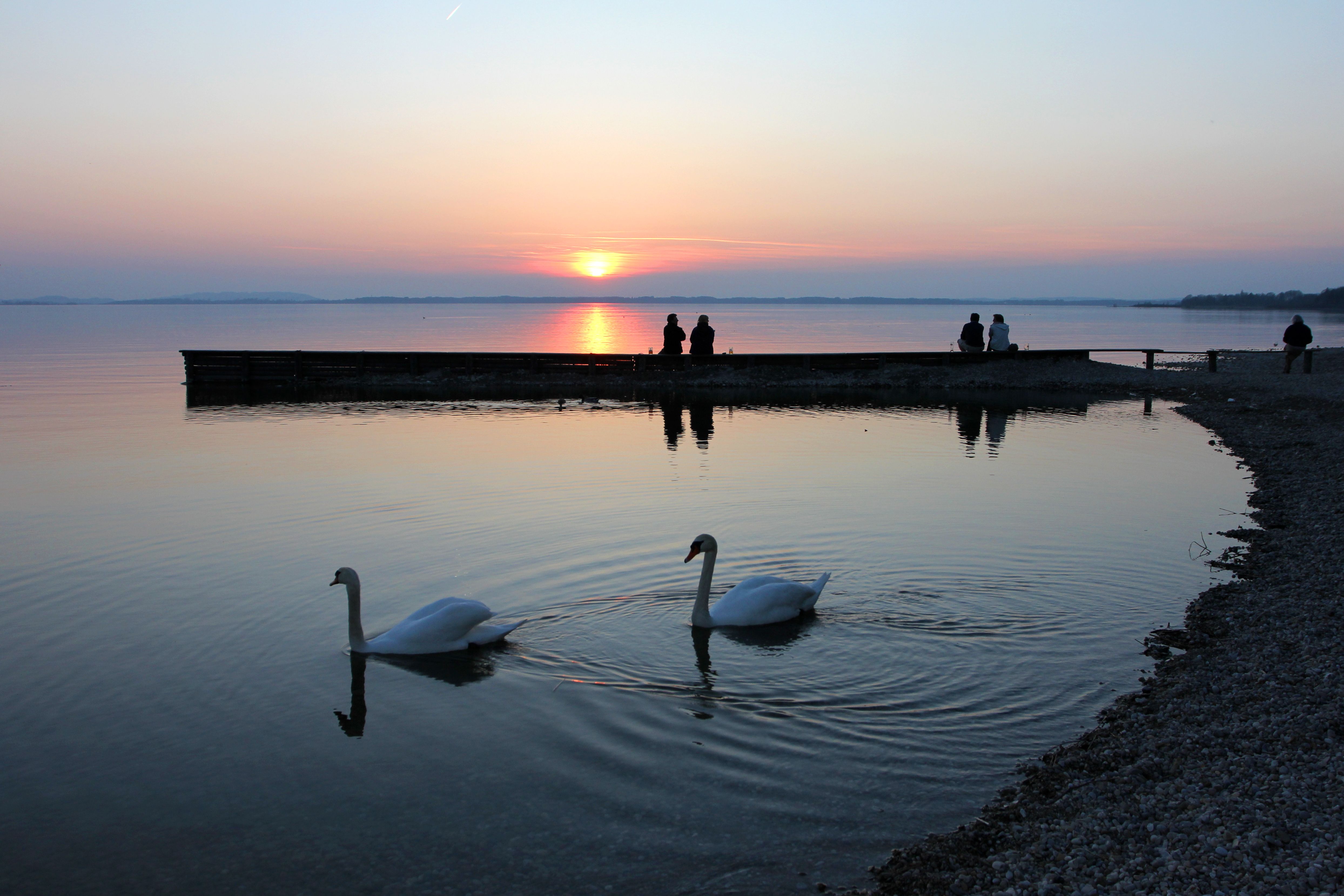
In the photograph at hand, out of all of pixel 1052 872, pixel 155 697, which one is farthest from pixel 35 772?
pixel 1052 872

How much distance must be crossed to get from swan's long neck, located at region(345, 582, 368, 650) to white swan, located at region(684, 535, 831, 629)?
3.14 m

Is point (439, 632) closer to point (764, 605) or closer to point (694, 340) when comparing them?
point (764, 605)

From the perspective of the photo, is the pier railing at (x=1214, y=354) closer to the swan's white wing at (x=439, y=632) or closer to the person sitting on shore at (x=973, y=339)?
the person sitting on shore at (x=973, y=339)


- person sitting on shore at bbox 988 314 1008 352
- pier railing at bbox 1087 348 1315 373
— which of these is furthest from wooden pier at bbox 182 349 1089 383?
pier railing at bbox 1087 348 1315 373

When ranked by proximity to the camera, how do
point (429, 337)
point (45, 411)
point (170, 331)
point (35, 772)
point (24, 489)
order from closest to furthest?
point (35, 772), point (24, 489), point (45, 411), point (429, 337), point (170, 331)

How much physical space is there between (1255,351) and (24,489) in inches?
2027

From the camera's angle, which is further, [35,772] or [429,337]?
[429,337]

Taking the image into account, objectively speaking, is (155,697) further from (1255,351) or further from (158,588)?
(1255,351)

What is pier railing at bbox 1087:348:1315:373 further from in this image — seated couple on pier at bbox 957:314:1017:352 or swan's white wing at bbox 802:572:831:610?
swan's white wing at bbox 802:572:831:610

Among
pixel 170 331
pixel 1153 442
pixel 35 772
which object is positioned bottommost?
pixel 35 772

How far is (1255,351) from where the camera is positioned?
163ft

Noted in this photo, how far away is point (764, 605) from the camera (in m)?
10.0

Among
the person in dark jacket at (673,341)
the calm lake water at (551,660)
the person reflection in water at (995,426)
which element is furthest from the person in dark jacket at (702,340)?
the calm lake water at (551,660)

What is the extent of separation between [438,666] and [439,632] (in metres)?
0.31
